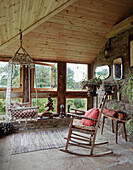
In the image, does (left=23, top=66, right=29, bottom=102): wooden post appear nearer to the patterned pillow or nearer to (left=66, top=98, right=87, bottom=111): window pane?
(left=66, top=98, right=87, bottom=111): window pane

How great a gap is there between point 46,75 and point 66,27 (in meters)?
1.71

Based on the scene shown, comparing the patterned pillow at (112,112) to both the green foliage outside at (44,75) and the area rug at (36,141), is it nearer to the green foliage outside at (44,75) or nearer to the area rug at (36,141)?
the area rug at (36,141)

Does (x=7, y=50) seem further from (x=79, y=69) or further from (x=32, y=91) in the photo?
(x=79, y=69)

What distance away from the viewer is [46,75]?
177 inches

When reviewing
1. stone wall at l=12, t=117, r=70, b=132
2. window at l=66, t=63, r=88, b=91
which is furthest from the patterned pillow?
window at l=66, t=63, r=88, b=91

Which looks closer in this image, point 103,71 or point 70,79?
point 103,71

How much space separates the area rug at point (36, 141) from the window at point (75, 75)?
174 centimetres

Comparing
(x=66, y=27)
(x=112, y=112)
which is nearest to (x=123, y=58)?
(x=112, y=112)

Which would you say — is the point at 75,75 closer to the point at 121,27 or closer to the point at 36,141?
the point at 121,27

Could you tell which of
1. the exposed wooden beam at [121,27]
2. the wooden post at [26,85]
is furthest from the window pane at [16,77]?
the exposed wooden beam at [121,27]

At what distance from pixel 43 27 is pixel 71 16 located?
2.55 feet

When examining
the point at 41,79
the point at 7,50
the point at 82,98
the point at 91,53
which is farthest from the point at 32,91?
the point at 91,53

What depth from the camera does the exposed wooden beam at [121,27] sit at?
124 inches

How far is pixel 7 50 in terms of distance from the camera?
12.8 ft
